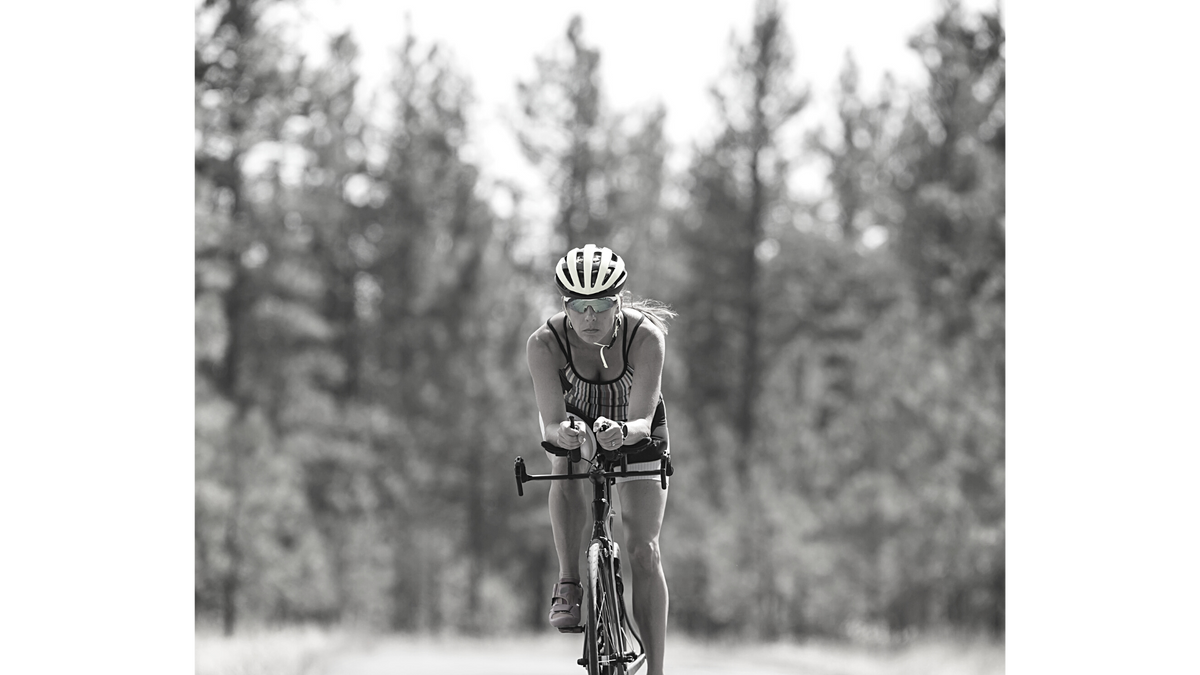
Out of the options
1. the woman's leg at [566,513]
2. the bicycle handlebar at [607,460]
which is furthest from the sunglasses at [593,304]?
the woman's leg at [566,513]

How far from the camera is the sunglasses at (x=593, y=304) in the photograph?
21.3ft

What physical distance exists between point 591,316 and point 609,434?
678mm

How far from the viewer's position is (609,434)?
6.18 metres

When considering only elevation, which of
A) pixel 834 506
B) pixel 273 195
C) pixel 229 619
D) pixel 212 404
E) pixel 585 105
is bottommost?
pixel 229 619

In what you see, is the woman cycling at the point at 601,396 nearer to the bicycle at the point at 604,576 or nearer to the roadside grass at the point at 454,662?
the bicycle at the point at 604,576

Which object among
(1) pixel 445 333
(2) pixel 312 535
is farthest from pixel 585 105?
(2) pixel 312 535

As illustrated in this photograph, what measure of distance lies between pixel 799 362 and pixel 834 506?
8.52m

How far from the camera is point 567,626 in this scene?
6.56 m

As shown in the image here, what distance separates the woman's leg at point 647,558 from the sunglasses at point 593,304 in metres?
0.94

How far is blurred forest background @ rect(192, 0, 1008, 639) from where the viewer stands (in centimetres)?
2750

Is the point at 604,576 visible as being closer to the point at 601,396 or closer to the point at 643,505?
the point at 643,505

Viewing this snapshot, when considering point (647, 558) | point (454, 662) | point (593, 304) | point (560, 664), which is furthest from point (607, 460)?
point (454, 662)

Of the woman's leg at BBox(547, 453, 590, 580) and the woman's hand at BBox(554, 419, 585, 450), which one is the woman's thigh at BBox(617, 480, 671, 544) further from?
the woman's hand at BBox(554, 419, 585, 450)
